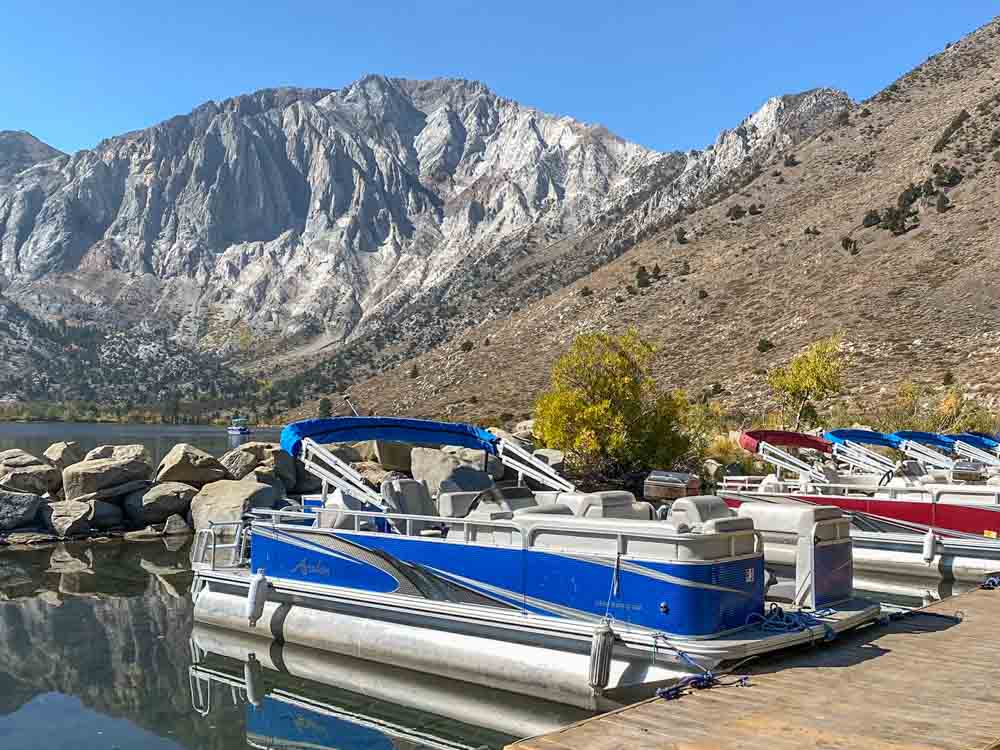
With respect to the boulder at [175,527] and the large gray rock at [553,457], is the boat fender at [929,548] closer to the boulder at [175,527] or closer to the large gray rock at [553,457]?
the large gray rock at [553,457]

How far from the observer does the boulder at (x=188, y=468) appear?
28156mm

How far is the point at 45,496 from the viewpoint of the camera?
89.5 feet

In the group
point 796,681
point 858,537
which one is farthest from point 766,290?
point 796,681

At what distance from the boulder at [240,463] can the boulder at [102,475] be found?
2.74 m

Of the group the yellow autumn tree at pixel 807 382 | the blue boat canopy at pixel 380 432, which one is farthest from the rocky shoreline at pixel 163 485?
the yellow autumn tree at pixel 807 382

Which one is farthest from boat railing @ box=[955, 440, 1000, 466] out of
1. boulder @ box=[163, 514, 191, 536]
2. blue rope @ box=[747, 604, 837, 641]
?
boulder @ box=[163, 514, 191, 536]

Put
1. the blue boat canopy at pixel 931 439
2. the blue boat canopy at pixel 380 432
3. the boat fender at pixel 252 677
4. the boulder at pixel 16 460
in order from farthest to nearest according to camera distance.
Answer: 1. the boulder at pixel 16 460
2. the blue boat canopy at pixel 931 439
3. the blue boat canopy at pixel 380 432
4. the boat fender at pixel 252 677

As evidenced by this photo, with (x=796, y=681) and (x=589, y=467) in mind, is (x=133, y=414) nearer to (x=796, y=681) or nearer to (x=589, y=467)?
(x=589, y=467)

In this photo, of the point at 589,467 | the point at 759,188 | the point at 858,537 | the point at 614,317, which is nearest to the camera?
the point at 858,537

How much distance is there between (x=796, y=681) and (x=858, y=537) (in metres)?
10.2

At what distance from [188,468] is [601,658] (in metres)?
20.9

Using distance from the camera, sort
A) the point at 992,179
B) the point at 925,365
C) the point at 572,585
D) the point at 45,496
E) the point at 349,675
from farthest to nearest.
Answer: the point at 992,179 → the point at 925,365 → the point at 45,496 → the point at 349,675 → the point at 572,585

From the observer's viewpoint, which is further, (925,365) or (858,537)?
(925,365)

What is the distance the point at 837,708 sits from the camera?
28.9ft
